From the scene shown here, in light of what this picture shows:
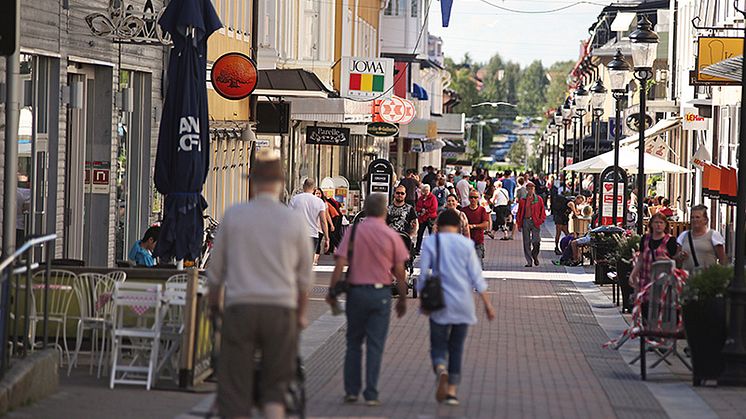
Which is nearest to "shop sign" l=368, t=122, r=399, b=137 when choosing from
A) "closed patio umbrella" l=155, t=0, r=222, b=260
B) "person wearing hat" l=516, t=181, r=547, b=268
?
"person wearing hat" l=516, t=181, r=547, b=268

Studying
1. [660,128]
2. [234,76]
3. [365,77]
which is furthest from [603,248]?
[660,128]

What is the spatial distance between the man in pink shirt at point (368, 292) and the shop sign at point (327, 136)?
97.5 feet

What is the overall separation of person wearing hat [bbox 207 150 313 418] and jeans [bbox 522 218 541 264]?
24.4 metres

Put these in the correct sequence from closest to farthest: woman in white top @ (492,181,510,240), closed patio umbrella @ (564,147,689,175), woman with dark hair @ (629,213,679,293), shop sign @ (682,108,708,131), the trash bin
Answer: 1. woman with dark hair @ (629,213,679,293)
2. the trash bin
3. closed patio umbrella @ (564,147,689,175)
4. shop sign @ (682,108,708,131)
5. woman in white top @ (492,181,510,240)

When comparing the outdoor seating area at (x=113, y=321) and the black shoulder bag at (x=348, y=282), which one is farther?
the outdoor seating area at (x=113, y=321)

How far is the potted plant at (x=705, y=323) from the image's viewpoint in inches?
573

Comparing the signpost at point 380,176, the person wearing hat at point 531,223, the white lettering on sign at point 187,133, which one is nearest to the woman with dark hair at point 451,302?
the white lettering on sign at point 187,133

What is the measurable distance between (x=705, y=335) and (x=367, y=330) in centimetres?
407

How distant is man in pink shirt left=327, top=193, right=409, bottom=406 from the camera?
471 inches

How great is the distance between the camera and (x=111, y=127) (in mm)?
21172

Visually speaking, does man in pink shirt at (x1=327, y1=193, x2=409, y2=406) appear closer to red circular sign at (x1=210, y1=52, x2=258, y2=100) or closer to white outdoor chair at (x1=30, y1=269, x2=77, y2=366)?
white outdoor chair at (x1=30, y1=269, x2=77, y2=366)

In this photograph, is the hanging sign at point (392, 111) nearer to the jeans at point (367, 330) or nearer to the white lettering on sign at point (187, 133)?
the white lettering on sign at point (187, 133)

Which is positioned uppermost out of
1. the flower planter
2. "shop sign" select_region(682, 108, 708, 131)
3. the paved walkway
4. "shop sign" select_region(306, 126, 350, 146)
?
"shop sign" select_region(682, 108, 708, 131)

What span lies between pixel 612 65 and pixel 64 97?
38.4 ft
